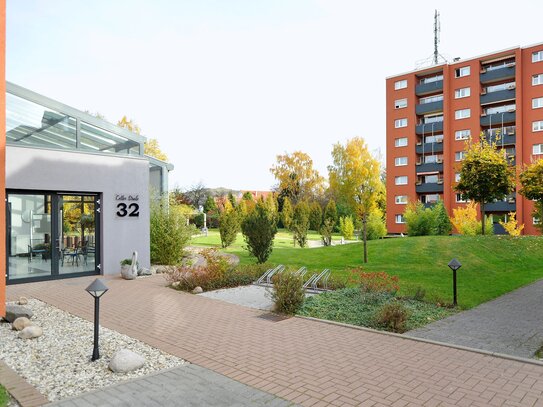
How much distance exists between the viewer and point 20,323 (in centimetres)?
695

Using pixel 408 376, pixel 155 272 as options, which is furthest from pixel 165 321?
pixel 155 272

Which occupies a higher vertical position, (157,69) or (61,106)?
(157,69)

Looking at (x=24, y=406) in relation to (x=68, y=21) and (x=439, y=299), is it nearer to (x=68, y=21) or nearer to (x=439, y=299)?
(x=439, y=299)

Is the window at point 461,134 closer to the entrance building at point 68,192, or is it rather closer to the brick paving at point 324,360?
the entrance building at point 68,192

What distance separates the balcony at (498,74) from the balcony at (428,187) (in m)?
10.3

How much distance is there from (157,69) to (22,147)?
6.00 meters

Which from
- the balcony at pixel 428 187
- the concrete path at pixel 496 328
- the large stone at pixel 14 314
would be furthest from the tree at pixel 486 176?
the balcony at pixel 428 187

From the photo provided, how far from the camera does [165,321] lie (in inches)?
294

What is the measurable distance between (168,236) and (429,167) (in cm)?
3240

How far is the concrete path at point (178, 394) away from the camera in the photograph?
413cm

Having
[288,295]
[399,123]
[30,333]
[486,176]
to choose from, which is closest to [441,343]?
[288,295]

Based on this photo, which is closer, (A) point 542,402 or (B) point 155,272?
(A) point 542,402

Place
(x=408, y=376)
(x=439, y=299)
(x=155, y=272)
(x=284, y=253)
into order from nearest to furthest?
(x=408, y=376) → (x=439, y=299) → (x=155, y=272) → (x=284, y=253)

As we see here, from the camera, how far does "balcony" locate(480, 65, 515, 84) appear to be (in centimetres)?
3650
